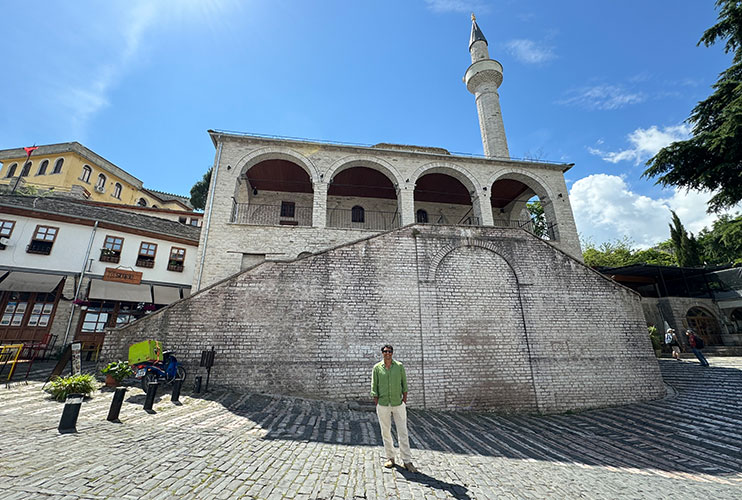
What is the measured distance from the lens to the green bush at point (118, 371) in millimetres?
6844

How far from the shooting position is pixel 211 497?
2.91 m

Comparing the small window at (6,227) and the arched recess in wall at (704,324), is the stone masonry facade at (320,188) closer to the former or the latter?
the small window at (6,227)

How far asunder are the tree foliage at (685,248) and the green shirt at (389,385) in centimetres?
3644

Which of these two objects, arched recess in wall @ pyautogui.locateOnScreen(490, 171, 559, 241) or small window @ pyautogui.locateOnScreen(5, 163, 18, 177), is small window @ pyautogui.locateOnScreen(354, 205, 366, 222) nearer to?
arched recess in wall @ pyautogui.locateOnScreen(490, 171, 559, 241)

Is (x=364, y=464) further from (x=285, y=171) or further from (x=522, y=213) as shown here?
(x=522, y=213)

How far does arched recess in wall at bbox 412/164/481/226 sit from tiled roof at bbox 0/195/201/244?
452 inches

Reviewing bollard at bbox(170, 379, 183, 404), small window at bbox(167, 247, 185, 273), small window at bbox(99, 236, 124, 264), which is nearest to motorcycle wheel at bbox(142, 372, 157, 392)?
bollard at bbox(170, 379, 183, 404)

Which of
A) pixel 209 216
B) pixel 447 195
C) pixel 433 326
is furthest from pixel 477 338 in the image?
pixel 209 216

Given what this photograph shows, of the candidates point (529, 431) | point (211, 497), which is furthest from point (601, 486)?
point (211, 497)

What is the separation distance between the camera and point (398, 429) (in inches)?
158

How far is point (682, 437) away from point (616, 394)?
7.88ft

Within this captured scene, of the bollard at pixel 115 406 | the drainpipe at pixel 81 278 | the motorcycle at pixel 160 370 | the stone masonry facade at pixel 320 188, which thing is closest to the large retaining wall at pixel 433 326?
the motorcycle at pixel 160 370

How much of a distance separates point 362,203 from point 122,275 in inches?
468

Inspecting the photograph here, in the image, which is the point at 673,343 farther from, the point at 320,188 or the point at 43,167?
the point at 43,167
